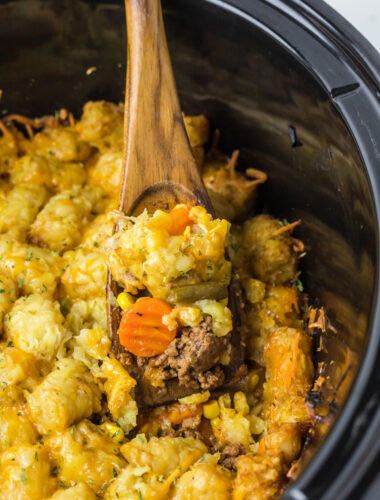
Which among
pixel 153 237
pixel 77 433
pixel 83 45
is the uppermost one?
pixel 83 45

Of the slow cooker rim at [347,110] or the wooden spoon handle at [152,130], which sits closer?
the slow cooker rim at [347,110]

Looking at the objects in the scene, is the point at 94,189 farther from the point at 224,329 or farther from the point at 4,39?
the point at 224,329

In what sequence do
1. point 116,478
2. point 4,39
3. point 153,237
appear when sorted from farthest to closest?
1. point 4,39
2. point 153,237
3. point 116,478

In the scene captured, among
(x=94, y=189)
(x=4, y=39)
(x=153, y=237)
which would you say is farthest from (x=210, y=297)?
(x=4, y=39)

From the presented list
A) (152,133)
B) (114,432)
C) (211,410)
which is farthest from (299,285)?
(114,432)

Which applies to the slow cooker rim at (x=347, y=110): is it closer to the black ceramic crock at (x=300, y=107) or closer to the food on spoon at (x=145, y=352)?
the black ceramic crock at (x=300, y=107)

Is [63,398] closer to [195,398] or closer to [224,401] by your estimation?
[195,398]

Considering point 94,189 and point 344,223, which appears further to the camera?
point 94,189

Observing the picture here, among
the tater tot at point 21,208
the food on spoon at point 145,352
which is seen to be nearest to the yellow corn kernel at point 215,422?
the food on spoon at point 145,352
